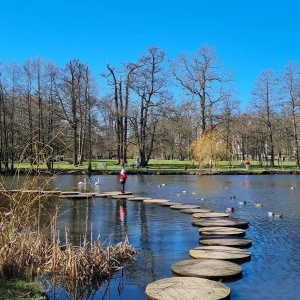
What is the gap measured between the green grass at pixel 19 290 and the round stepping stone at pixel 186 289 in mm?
1595

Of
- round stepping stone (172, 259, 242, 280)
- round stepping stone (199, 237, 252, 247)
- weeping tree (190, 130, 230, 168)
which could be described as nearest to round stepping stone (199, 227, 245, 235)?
round stepping stone (199, 237, 252, 247)

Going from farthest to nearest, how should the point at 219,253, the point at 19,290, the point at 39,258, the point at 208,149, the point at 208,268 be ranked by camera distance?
the point at 208,149 < the point at 219,253 < the point at 208,268 < the point at 39,258 < the point at 19,290

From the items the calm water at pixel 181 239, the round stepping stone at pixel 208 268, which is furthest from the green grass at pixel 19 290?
the round stepping stone at pixel 208 268

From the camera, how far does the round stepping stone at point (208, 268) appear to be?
707 cm

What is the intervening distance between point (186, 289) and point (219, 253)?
8.20 ft

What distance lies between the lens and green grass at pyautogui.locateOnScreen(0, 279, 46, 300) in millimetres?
5578

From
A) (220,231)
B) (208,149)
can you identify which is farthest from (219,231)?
(208,149)

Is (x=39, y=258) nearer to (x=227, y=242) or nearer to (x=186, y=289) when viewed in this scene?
(x=186, y=289)

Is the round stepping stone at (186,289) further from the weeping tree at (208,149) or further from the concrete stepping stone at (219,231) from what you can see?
the weeping tree at (208,149)

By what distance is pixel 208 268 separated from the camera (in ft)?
24.3

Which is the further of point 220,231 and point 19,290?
point 220,231

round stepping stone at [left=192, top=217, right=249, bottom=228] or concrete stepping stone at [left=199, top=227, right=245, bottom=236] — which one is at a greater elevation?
round stepping stone at [left=192, top=217, right=249, bottom=228]

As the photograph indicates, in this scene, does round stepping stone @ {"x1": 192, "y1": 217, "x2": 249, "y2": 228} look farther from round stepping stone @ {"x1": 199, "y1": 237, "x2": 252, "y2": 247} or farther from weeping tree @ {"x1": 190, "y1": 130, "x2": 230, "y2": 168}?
weeping tree @ {"x1": 190, "y1": 130, "x2": 230, "y2": 168}

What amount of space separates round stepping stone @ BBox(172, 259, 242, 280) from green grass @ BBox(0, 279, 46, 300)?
246 centimetres
